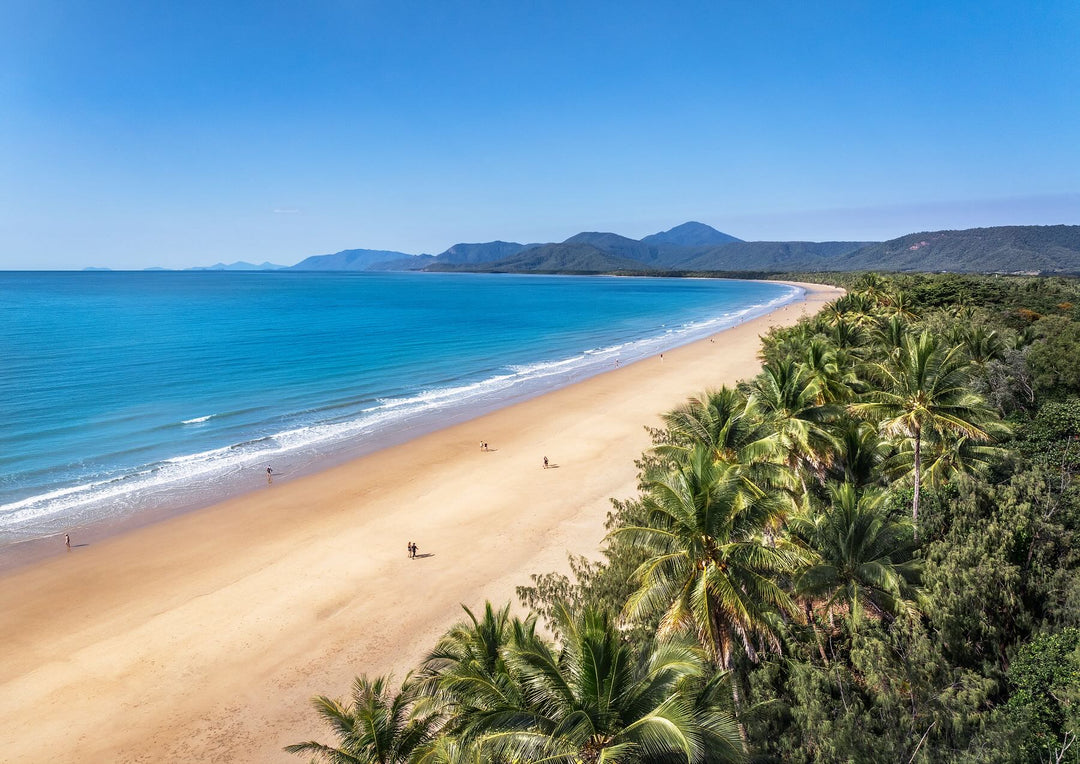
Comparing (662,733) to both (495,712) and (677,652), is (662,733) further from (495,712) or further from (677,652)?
(495,712)

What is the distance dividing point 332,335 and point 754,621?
3244 inches

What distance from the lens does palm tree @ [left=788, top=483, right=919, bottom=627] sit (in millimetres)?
12180

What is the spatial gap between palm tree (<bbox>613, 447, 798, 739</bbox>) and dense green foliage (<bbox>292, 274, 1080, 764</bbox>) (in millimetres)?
43

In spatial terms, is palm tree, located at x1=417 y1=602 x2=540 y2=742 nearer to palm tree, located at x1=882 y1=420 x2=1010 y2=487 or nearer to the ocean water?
palm tree, located at x1=882 y1=420 x2=1010 y2=487

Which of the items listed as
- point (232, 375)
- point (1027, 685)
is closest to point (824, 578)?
point (1027, 685)

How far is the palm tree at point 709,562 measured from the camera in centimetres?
1105

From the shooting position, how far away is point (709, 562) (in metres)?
11.3

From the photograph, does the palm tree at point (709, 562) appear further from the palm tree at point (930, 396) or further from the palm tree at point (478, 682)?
the palm tree at point (930, 396)

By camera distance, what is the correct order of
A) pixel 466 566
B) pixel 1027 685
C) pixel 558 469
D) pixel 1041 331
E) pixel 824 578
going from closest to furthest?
pixel 1027 685
pixel 824 578
pixel 466 566
pixel 558 469
pixel 1041 331

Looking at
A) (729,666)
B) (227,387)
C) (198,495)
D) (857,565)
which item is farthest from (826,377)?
(227,387)

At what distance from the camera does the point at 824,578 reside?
12.5 meters

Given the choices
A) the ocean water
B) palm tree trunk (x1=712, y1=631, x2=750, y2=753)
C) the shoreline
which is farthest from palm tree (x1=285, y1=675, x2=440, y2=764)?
the ocean water

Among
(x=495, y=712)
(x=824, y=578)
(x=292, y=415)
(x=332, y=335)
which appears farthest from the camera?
(x=332, y=335)

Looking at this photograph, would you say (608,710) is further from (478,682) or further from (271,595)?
(271,595)
